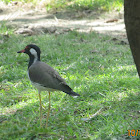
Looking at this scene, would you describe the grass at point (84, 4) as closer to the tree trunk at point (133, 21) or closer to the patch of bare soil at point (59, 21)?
the patch of bare soil at point (59, 21)

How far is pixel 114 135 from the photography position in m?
3.08

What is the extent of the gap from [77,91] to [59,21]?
565 cm

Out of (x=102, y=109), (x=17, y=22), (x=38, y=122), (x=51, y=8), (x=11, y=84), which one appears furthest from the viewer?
(x=51, y=8)

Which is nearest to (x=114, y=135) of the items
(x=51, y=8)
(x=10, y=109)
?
(x=10, y=109)

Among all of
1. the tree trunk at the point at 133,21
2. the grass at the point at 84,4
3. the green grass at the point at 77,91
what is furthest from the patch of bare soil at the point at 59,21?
the tree trunk at the point at 133,21

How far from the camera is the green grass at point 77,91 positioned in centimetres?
322

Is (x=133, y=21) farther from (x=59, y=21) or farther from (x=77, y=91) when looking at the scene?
(x=59, y=21)

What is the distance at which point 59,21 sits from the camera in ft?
32.0

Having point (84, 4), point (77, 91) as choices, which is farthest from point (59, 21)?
point (77, 91)

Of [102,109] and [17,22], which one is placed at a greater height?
[17,22]

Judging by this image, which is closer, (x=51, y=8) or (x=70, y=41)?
(x=70, y=41)

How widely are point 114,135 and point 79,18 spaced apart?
25.1 feet

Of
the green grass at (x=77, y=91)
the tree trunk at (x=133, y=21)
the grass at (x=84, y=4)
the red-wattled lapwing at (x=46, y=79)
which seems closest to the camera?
the tree trunk at (x=133, y=21)

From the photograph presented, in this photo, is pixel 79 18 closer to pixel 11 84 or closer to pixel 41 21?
pixel 41 21
